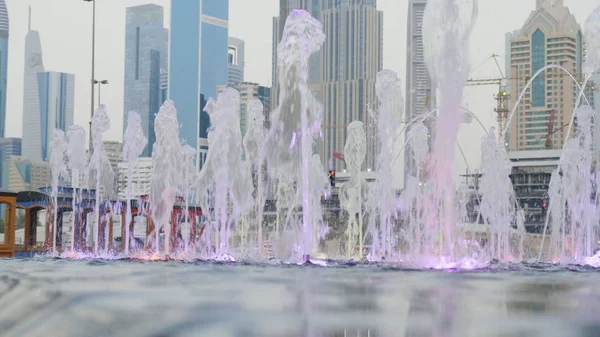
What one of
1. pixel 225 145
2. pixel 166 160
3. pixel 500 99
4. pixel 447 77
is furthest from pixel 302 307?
pixel 500 99

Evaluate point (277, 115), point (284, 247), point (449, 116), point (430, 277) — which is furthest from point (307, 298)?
point (284, 247)

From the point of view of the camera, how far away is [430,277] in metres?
18.9

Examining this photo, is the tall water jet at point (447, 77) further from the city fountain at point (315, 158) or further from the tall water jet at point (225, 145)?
the tall water jet at point (225, 145)

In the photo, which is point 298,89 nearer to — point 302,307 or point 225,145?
A: point 225,145

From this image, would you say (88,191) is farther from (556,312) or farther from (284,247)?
(556,312)

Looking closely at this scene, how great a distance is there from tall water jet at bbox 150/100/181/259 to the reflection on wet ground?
23200 millimetres

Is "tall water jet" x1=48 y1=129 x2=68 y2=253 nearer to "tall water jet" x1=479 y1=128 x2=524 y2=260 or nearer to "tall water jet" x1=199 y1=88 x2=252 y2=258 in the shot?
"tall water jet" x1=199 y1=88 x2=252 y2=258

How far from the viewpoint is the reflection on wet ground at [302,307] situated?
10.0m

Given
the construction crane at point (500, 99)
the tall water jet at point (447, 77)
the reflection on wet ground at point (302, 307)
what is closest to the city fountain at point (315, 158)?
the tall water jet at point (447, 77)

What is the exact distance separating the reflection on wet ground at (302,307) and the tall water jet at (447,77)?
244 inches

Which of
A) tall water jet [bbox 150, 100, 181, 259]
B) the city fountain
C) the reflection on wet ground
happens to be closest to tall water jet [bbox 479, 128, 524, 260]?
the city fountain

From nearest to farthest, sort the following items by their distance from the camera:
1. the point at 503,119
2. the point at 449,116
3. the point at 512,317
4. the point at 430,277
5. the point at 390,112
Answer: the point at 512,317, the point at 430,277, the point at 449,116, the point at 390,112, the point at 503,119

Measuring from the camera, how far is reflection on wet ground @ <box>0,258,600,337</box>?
33.0ft

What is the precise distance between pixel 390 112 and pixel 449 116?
1521 cm
